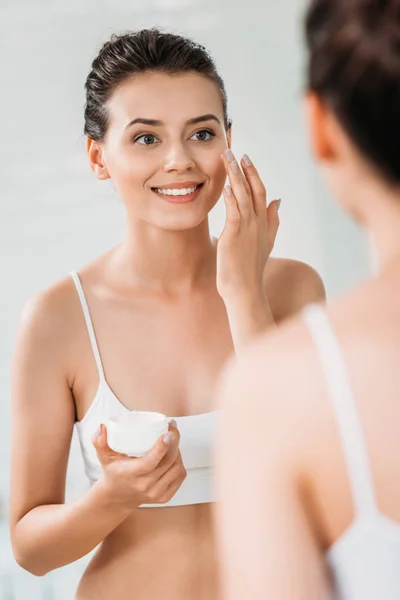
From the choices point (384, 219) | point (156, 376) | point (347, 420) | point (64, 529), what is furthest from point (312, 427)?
point (156, 376)

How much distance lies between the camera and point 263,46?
3215 mm

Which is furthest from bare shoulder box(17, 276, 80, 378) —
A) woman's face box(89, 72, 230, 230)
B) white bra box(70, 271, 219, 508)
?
woman's face box(89, 72, 230, 230)

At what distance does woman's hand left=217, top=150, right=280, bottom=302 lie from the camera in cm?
148

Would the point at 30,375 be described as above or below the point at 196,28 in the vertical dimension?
below

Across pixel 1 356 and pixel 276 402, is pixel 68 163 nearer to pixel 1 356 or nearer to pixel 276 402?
pixel 1 356

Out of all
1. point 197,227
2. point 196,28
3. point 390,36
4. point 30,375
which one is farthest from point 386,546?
point 196,28

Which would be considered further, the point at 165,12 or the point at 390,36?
the point at 165,12

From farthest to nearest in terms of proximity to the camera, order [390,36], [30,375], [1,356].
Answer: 1. [1,356]
2. [30,375]
3. [390,36]

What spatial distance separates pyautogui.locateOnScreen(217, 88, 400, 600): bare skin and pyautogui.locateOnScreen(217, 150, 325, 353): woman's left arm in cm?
69

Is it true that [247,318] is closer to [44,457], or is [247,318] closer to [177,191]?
[177,191]

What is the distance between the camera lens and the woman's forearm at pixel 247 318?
1.38m

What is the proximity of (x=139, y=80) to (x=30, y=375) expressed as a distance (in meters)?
0.61

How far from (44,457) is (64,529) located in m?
→ 0.15

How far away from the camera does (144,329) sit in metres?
1.77
